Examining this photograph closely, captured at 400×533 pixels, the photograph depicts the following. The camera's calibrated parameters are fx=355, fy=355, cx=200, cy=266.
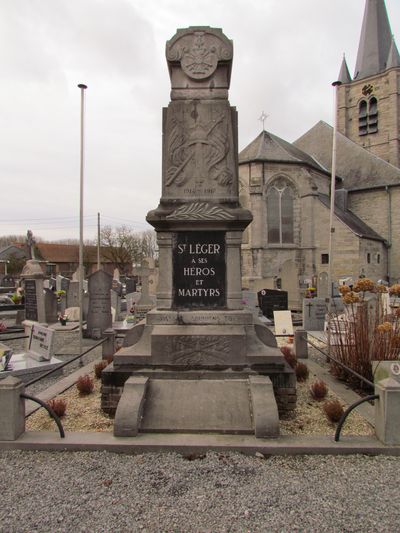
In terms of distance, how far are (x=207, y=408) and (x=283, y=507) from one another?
1.44 meters

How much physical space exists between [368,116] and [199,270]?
4038cm

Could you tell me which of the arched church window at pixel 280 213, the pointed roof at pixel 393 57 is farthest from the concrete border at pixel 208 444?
the pointed roof at pixel 393 57

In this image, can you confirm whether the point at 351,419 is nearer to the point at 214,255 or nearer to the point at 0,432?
the point at 214,255

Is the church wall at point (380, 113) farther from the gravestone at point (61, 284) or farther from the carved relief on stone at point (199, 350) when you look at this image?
the carved relief on stone at point (199, 350)

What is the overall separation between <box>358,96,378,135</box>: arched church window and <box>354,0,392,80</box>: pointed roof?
2.88m

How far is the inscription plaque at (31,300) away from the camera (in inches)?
486

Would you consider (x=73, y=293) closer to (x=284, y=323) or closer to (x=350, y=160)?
(x=284, y=323)

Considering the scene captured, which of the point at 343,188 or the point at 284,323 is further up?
the point at 343,188

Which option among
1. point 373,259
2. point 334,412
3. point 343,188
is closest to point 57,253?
point 343,188

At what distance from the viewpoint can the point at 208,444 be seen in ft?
11.4

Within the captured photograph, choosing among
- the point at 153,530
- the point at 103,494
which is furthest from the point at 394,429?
the point at 103,494

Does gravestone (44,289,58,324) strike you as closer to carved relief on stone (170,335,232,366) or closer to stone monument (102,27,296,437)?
stone monument (102,27,296,437)

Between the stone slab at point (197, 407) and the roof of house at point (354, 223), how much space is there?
24.6m

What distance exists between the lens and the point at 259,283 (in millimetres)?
18344
